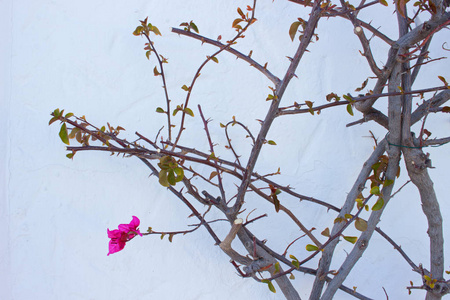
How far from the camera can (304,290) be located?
112cm

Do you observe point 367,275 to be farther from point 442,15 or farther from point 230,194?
point 442,15

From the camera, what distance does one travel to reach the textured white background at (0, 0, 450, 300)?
3.61ft

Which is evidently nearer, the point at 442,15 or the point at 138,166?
the point at 442,15

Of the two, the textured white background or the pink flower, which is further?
the textured white background

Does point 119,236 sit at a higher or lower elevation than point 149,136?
lower

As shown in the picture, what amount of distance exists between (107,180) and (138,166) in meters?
0.09

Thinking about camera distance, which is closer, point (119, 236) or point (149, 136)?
point (119, 236)

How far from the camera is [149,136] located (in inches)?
44.9

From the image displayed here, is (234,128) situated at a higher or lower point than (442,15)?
higher

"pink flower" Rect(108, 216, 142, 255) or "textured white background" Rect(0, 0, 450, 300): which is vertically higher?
"textured white background" Rect(0, 0, 450, 300)

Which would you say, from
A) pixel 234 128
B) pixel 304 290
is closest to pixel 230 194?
pixel 234 128

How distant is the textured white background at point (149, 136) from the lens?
1101 millimetres

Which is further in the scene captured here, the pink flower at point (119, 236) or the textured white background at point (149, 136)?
the textured white background at point (149, 136)

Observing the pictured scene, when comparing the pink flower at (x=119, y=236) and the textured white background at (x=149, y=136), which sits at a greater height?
the textured white background at (x=149, y=136)
